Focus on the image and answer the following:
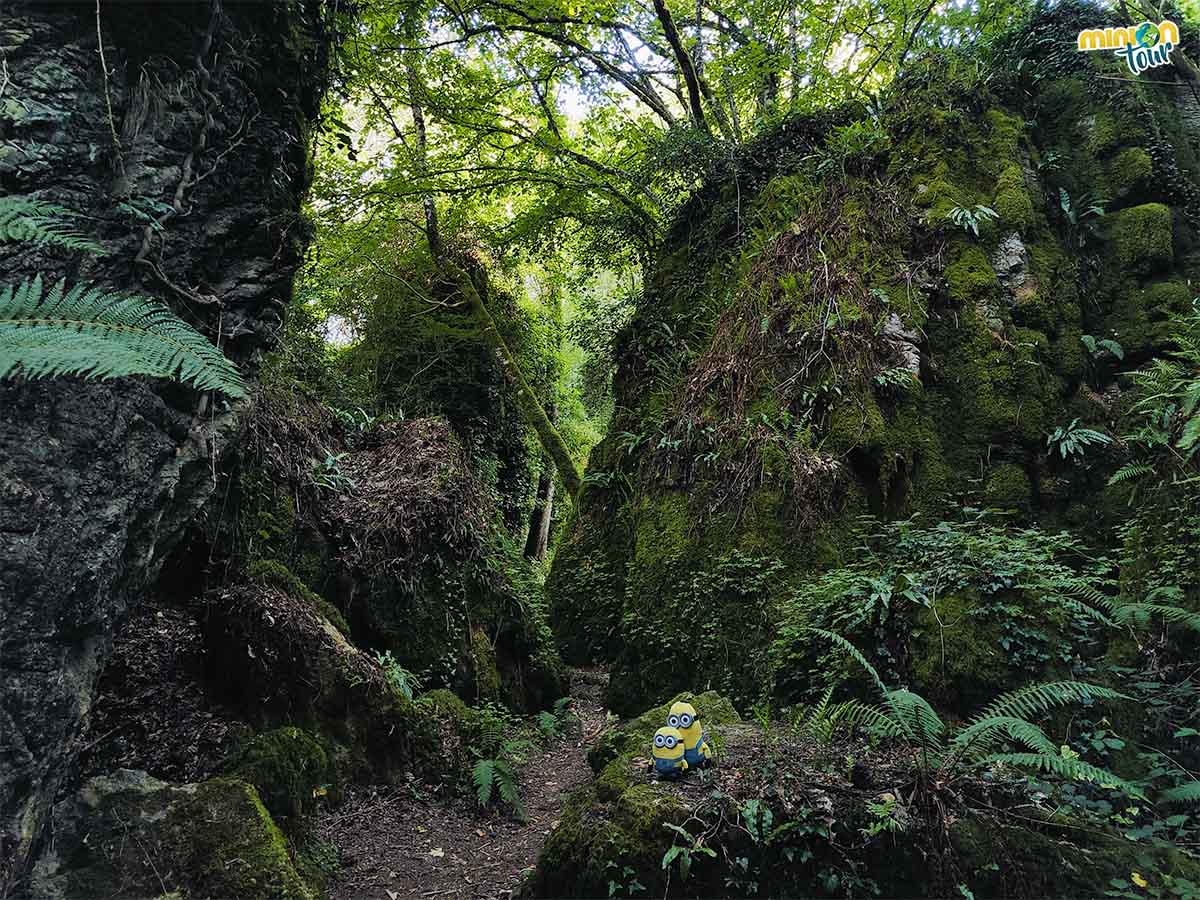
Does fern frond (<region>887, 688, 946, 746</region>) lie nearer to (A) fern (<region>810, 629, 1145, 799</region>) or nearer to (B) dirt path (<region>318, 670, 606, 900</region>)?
(A) fern (<region>810, 629, 1145, 799</region>)

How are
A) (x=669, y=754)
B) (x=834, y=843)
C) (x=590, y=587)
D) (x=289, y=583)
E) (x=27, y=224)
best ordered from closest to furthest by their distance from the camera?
1. (x=27, y=224)
2. (x=834, y=843)
3. (x=669, y=754)
4. (x=289, y=583)
5. (x=590, y=587)

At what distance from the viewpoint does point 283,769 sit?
3721mm

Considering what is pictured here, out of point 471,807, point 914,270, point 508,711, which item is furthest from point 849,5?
point 471,807

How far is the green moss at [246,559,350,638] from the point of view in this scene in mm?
4711

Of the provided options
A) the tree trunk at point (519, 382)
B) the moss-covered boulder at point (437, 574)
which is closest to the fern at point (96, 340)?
the moss-covered boulder at point (437, 574)

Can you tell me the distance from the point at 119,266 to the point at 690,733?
3.56 metres

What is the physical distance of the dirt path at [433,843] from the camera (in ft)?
13.2

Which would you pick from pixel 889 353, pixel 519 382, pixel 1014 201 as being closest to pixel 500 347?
pixel 519 382

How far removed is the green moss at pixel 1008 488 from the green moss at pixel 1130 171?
3.93m

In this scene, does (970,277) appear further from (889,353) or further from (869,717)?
(869,717)

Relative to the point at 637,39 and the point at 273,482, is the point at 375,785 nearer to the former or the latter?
the point at 273,482

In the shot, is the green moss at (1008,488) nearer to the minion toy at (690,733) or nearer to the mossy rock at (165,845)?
the minion toy at (690,733)

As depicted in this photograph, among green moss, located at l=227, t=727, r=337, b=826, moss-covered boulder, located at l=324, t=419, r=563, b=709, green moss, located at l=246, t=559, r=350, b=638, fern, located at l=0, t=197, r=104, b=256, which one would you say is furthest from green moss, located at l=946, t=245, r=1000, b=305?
fern, located at l=0, t=197, r=104, b=256

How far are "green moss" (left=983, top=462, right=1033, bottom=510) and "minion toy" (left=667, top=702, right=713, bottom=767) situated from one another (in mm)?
4074
